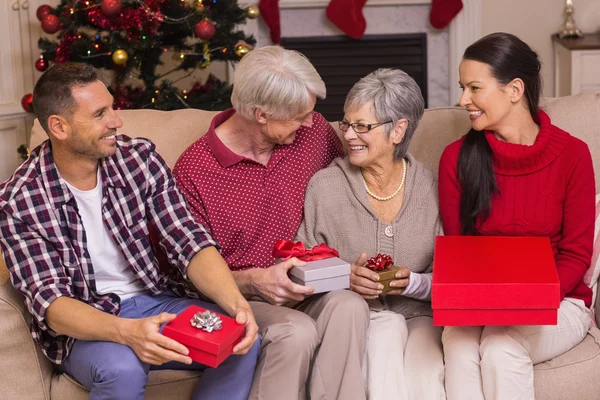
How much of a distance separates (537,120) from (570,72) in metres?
2.00

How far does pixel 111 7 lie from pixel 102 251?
151 centimetres

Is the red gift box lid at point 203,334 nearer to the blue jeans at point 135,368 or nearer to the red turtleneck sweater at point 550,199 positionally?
the blue jeans at point 135,368

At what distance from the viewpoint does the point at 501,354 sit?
2.09 meters

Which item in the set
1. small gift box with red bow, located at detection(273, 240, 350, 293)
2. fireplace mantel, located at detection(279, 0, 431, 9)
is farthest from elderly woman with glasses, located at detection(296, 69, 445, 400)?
fireplace mantel, located at detection(279, 0, 431, 9)

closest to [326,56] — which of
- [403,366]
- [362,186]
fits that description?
[362,186]

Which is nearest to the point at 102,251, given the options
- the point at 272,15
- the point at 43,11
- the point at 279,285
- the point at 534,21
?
the point at 279,285

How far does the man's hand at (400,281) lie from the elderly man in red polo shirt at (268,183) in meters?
0.12

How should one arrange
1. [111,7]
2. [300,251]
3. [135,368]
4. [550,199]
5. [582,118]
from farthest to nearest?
[111,7]
[582,118]
[550,199]
[300,251]
[135,368]

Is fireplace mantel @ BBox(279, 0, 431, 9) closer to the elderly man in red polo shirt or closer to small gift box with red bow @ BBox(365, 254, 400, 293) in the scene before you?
the elderly man in red polo shirt

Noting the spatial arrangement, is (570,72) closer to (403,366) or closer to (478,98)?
(478,98)

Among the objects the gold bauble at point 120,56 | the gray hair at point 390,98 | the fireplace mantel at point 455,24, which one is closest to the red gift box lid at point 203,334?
the gray hair at point 390,98

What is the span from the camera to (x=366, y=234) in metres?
2.40

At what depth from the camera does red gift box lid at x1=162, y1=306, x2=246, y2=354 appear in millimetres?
1873

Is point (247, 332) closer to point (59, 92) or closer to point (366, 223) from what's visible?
point (366, 223)
